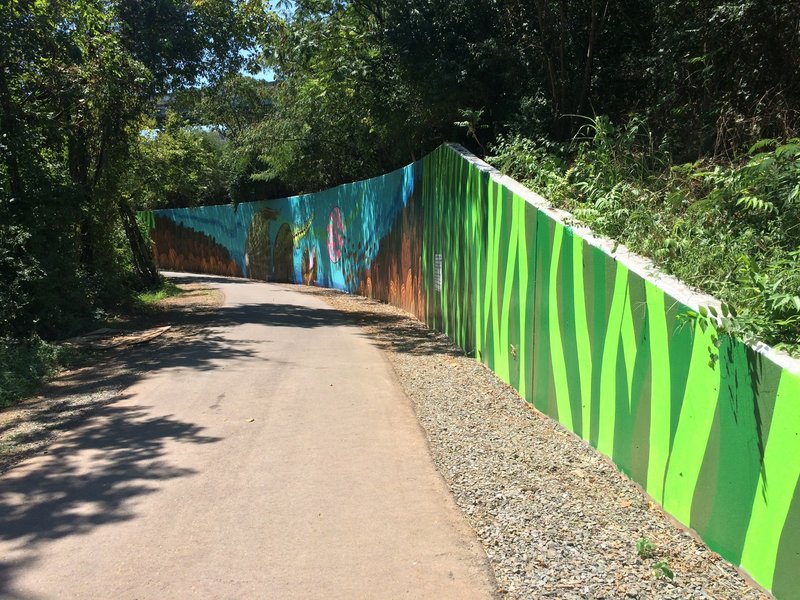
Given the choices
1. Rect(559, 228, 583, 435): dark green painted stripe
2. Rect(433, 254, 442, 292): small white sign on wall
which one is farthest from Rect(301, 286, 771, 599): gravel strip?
Rect(433, 254, 442, 292): small white sign on wall

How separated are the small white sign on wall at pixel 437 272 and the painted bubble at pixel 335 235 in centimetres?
898

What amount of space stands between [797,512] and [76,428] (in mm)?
5473

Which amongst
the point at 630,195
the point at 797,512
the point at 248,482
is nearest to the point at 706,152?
the point at 630,195

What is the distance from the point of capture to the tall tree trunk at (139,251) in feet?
62.3

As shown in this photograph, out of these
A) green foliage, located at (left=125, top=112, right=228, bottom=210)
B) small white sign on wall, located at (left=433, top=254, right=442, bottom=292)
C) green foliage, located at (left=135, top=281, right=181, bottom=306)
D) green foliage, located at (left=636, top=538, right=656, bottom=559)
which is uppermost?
green foliage, located at (left=125, top=112, right=228, bottom=210)

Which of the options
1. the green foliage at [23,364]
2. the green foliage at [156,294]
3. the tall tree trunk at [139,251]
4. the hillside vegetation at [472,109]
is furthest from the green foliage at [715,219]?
the tall tree trunk at [139,251]

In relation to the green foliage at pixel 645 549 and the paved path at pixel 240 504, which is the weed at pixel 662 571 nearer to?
the green foliage at pixel 645 549

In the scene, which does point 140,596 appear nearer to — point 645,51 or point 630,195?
point 630,195

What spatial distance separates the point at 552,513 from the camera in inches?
161

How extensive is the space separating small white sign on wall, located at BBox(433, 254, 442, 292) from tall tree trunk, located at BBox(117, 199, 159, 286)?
10.9 m

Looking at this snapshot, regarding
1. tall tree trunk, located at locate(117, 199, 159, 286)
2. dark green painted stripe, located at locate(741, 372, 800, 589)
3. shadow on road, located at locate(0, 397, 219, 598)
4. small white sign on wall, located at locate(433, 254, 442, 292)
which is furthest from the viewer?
tall tree trunk, located at locate(117, 199, 159, 286)

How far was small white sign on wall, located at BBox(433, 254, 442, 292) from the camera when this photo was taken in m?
10.7

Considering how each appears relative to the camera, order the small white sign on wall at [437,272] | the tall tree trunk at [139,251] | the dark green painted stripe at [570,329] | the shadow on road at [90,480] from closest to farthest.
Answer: the shadow on road at [90,480]
the dark green painted stripe at [570,329]
the small white sign on wall at [437,272]
the tall tree trunk at [139,251]

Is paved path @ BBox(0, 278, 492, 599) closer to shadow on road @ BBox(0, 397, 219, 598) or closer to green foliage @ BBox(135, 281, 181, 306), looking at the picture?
shadow on road @ BBox(0, 397, 219, 598)
